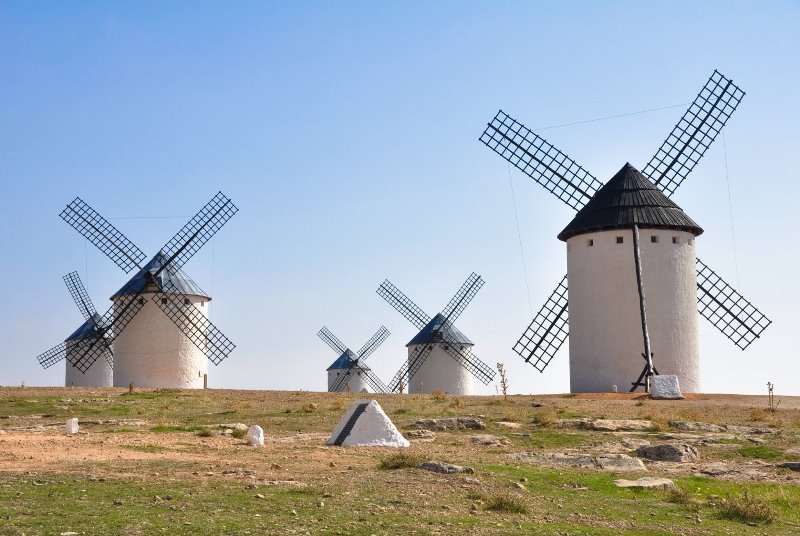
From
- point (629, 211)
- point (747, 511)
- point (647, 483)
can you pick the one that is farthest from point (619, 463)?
point (629, 211)

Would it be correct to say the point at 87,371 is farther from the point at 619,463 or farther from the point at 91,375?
the point at 619,463

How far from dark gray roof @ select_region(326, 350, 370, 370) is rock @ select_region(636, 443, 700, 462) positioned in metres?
59.3

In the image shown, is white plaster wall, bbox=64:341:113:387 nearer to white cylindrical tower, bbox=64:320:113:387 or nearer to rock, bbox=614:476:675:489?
white cylindrical tower, bbox=64:320:113:387

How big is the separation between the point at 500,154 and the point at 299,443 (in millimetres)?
24188

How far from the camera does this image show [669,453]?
748 inches

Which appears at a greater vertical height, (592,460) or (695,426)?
(695,426)

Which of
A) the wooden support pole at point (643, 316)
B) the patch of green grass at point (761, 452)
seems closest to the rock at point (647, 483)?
the patch of green grass at point (761, 452)

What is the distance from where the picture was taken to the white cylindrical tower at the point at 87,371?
62.7 metres

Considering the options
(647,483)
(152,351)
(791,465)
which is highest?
(152,351)

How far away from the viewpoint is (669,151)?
40.7m

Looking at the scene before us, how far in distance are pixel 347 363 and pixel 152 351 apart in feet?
110

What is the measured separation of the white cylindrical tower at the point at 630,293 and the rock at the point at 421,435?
15775mm

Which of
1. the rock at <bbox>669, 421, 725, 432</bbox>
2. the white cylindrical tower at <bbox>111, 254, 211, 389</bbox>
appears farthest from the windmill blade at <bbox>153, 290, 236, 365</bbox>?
the rock at <bbox>669, 421, 725, 432</bbox>

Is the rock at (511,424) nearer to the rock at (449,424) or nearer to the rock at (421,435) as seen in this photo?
the rock at (449,424)
